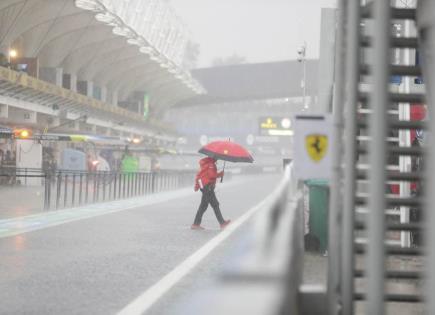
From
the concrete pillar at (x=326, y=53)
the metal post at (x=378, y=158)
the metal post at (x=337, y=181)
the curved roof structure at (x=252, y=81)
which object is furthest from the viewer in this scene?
the curved roof structure at (x=252, y=81)

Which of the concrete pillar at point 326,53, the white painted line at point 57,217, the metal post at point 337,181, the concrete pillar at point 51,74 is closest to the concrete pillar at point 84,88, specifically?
the concrete pillar at point 51,74

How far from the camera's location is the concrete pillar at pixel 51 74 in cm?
5616

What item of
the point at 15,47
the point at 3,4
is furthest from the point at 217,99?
the point at 3,4

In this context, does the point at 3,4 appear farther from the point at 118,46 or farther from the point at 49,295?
the point at 49,295

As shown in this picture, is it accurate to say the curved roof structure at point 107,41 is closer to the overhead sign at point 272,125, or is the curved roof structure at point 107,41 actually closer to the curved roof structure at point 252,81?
the curved roof structure at point 252,81

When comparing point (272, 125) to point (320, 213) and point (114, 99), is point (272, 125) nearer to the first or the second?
point (114, 99)

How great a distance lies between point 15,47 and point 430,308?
49634mm

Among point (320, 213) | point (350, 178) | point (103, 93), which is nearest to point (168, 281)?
point (320, 213)

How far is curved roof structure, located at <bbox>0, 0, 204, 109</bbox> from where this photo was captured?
4809cm

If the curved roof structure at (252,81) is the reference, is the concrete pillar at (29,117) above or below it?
below

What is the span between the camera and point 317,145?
569cm

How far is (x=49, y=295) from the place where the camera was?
829 centimetres

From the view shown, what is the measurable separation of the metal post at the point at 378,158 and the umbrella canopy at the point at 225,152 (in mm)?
12892

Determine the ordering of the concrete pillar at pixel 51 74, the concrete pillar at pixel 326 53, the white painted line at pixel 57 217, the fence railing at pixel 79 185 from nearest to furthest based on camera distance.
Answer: the white painted line at pixel 57 217 < the concrete pillar at pixel 326 53 < the fence railing at pixel 79 185 < the concrete pillar at pixel 51 74
